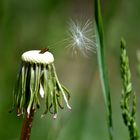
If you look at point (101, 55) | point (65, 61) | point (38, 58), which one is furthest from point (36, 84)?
point (65, 61)

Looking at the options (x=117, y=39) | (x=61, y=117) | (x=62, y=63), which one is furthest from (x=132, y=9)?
(x=61, y=117)

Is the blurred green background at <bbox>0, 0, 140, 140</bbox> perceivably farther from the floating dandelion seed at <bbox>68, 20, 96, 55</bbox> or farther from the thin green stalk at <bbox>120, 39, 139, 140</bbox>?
the thin green stalk at <bbox>120, 39, 139, 140</bbox>

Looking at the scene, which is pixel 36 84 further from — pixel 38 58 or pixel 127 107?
pixel 127 107

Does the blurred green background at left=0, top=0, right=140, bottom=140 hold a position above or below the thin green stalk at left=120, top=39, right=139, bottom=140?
above

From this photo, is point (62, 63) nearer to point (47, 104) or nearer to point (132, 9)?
point (132, 9)

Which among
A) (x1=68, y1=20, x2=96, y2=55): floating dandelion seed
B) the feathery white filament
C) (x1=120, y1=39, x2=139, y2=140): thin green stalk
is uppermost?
(x1=68, y1=20, x2=96, y2=55): floating dandelion seed

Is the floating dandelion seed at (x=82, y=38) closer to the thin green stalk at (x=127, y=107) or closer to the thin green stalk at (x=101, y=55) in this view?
the thin green stalk at (x=101, y=55)

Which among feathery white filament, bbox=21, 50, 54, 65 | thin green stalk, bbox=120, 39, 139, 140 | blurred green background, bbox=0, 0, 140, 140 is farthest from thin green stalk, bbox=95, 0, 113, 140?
blurred green background, bbox=0, 0, 140, 140
